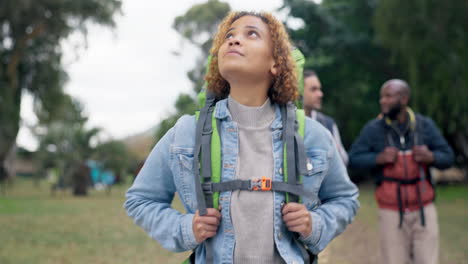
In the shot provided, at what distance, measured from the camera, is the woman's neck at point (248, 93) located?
98.4 inches

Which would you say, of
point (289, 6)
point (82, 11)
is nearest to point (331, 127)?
point (289, 6)

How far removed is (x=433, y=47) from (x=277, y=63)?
558 inches

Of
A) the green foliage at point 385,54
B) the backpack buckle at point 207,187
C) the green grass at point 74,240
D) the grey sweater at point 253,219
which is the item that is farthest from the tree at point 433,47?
the backpack buckle at point 207,187

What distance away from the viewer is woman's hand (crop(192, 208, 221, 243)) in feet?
7.36

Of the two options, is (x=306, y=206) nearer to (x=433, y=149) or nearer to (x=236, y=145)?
(x=236, y=145)

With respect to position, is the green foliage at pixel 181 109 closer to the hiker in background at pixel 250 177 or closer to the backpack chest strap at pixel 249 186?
the hiker in background at pixel 250 177

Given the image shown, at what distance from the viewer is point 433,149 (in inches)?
209

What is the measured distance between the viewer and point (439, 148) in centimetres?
528

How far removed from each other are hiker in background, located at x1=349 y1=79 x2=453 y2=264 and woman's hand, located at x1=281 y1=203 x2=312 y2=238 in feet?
9.81

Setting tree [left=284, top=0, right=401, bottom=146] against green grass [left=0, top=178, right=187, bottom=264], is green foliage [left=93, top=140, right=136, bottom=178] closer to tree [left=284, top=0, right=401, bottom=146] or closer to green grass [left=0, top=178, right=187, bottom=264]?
tree [left=284, top=0, right=401, bottom=146]

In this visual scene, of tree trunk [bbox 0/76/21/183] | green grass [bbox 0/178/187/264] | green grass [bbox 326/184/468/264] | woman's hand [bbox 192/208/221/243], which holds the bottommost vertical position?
green grass [bbox 326/184/468/264]

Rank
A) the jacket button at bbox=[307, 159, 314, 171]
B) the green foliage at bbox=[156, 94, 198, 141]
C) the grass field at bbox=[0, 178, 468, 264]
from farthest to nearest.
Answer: the grass field at bbox=[0, 178, 468, 264] → the green foliage at bbox=[156, 94, 198, 141] → the jacket button at bbox=[307, 159, 314, 171]

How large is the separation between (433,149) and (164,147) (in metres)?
3.52

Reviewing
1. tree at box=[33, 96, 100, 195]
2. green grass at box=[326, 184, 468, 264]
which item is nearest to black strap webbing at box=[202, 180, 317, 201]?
green grass at box=[326, 184, 468, 264]
